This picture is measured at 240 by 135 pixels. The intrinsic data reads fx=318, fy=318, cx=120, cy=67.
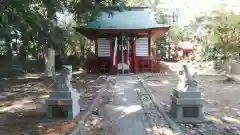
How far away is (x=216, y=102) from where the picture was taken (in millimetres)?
9500

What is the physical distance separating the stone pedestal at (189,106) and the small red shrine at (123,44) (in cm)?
1052

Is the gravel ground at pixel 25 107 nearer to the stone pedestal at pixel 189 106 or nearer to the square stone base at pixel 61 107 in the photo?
the square stone base at pixel 61 107

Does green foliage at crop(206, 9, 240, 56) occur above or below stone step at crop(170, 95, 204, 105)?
above

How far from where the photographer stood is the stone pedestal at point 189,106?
706cm

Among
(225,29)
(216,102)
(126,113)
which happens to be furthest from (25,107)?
(225,29)

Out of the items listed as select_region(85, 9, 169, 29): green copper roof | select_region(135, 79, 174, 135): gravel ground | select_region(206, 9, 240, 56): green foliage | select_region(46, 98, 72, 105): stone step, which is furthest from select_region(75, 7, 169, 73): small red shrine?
select_region(46, 98, 72, 105): stone step

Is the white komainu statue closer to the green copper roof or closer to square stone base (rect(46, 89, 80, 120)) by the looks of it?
square stone base (rect(46, 89, 80, 120))

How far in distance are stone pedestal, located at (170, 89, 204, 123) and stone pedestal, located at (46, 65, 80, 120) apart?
94.7 inches

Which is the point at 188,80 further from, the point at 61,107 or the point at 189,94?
the point at 61,107

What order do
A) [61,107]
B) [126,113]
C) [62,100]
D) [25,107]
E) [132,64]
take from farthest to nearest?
[132,64] → [25,107] → [126,113] → [61,107] → [62,100]

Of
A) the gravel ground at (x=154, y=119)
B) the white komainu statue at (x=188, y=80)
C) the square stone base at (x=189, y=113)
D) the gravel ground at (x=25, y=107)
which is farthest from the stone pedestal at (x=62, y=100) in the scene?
the white komainu statue at (x=188, y=80)

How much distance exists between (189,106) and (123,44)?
11.3 meters

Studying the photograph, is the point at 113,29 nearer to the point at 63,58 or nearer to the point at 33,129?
the point at 63,58

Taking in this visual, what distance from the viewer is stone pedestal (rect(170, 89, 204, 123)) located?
7.06 metres
